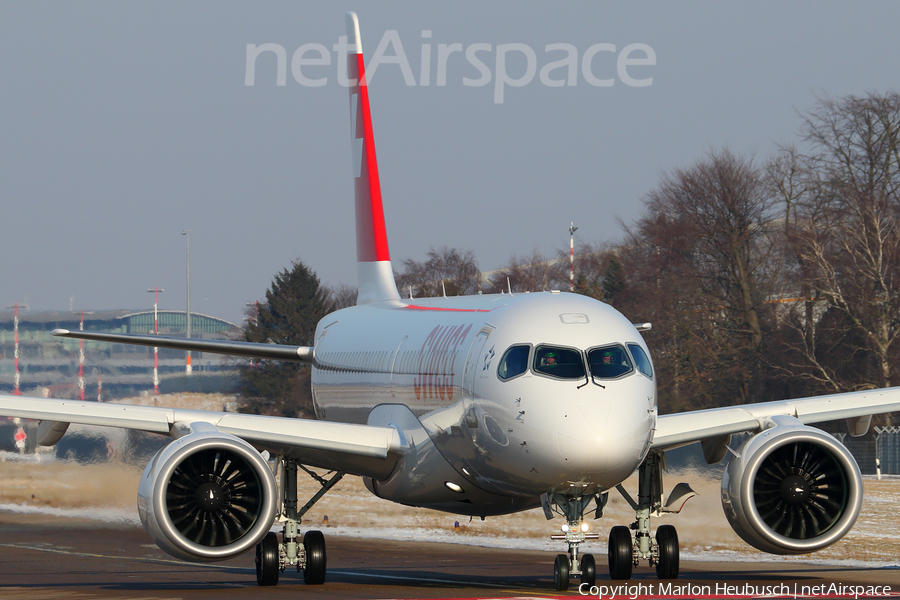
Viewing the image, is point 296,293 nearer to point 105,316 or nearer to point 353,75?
point 105,316

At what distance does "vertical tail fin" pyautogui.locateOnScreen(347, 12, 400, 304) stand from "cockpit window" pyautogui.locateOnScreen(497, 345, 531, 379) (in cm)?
1184

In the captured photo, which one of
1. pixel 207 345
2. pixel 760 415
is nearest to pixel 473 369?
pixel 760 415

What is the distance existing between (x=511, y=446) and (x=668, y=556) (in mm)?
3988

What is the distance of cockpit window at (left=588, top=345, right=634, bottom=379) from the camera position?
1394 cm

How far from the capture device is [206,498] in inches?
604

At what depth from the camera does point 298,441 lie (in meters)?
16.6

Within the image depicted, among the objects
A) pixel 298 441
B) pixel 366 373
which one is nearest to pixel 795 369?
pixel 366 373

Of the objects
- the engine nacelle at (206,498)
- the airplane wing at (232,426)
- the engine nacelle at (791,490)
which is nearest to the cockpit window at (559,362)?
the engine nacelle at (791,490)

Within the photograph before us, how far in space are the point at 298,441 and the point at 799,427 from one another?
6.25m

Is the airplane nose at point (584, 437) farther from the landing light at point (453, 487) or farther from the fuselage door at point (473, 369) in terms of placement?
the landing light at point (453, 487)

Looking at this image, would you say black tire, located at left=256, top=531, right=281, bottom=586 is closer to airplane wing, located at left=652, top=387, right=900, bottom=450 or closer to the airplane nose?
airplane wing, located at left=652, top=387, right=900, bottom=450

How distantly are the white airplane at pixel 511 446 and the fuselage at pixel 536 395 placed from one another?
23 millimetres

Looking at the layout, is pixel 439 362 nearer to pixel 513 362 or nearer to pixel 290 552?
pixel 513 362
